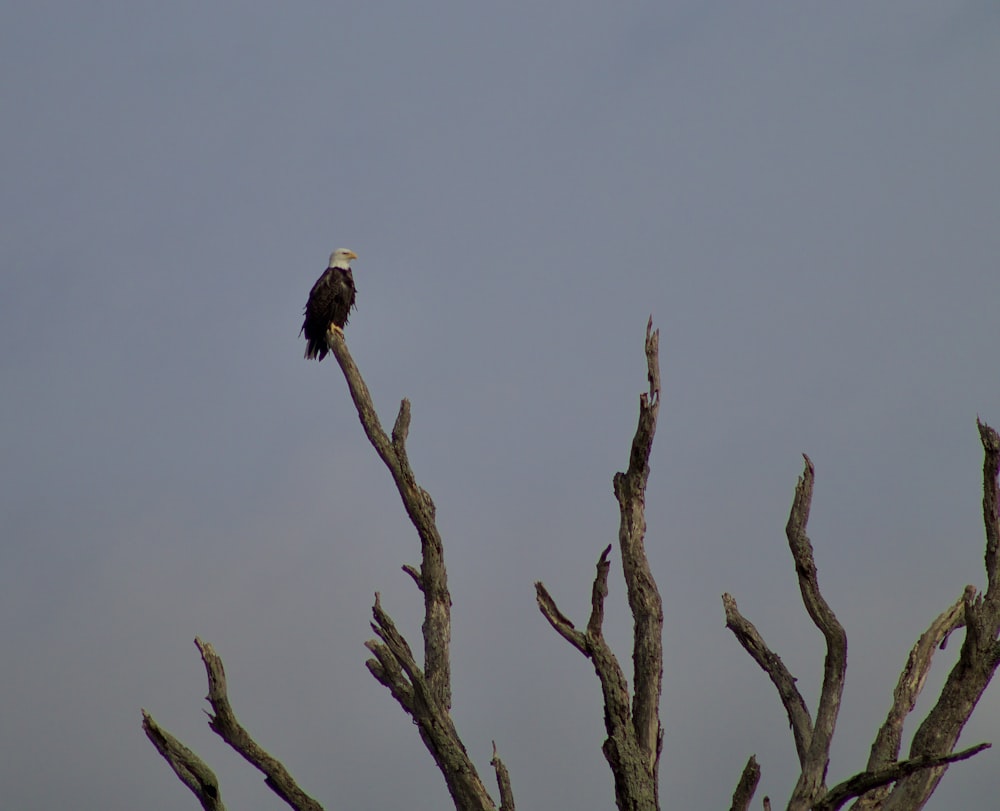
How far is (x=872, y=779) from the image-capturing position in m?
8.56

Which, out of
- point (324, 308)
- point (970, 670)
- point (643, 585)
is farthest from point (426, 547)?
point (324, 308)

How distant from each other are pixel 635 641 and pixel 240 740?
3.20m

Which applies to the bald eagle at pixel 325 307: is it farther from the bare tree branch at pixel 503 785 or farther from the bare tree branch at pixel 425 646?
the bare tree branch at pixel 503 785

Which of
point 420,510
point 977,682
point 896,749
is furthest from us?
point 420,510

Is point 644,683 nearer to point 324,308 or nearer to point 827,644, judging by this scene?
point 827,644

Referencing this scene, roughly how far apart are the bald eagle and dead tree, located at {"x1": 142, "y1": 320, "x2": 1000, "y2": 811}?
218 inches

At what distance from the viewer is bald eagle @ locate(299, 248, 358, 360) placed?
15.6 meters

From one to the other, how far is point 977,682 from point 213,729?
575 cm

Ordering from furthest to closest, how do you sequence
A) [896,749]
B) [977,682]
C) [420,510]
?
[420,510], [896,749], [977,682]

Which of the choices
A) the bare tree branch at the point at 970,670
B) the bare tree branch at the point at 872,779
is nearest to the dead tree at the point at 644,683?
the bare tree branch at the point at 970,670

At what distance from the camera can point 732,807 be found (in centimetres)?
985

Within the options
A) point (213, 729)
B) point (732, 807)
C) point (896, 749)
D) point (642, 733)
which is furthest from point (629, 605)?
point (213, 729)

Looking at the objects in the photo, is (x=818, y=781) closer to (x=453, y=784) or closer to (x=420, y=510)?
(x=453, y=784)

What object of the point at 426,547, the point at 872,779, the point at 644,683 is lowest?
the point at 872,779
